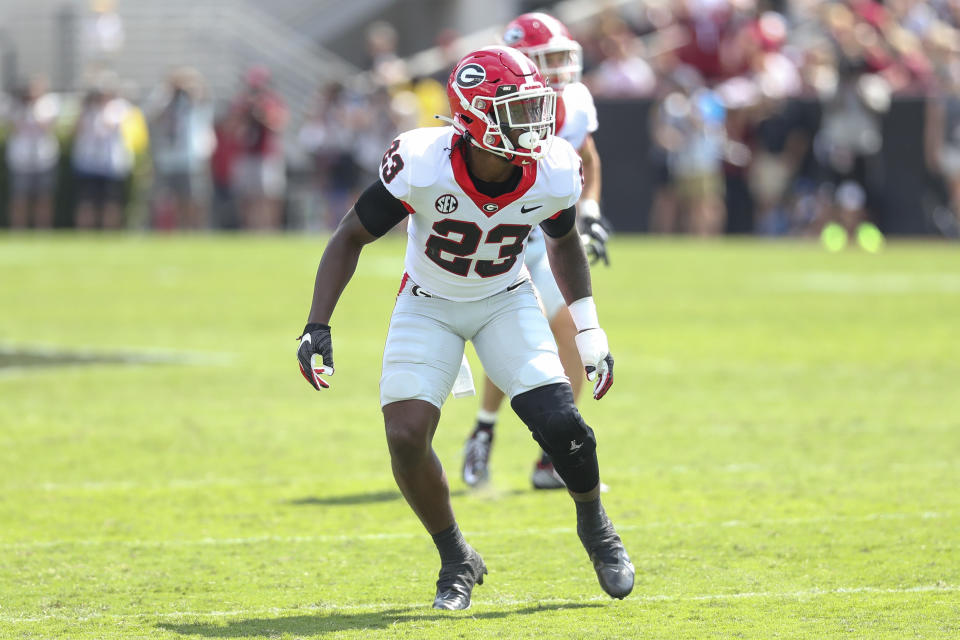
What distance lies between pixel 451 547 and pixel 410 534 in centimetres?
106

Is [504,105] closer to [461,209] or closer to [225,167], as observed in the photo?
[461,209]

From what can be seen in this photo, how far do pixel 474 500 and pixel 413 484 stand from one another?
5.73 ft

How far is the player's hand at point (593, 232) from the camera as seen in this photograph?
696 cm

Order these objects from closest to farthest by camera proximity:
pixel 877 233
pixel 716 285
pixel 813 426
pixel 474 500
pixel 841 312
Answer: pixel 474 500 < pixel 813 426 < pixel 841 312 < pixel 716 285 < pixel 877 233

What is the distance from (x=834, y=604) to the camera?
492 cm

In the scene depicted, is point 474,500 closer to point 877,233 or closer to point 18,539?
point 18,539

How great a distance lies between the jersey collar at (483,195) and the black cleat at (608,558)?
1050mm

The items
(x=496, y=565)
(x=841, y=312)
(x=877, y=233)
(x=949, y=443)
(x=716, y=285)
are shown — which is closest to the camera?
(x=496, y=565)

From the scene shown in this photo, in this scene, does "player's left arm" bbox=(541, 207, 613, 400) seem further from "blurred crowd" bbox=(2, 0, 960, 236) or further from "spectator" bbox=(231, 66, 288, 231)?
"spectator" bbox=(231, 66, 288, 231)

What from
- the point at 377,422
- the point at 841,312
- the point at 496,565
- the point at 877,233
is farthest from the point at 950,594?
the point at 877,233

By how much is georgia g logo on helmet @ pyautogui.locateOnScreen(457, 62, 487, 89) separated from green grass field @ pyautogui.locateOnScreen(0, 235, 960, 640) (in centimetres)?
165

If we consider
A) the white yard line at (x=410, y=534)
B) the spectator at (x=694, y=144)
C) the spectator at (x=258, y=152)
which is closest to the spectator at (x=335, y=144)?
the spectator at (x=258, y=152)

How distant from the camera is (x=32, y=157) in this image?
23.2 metres

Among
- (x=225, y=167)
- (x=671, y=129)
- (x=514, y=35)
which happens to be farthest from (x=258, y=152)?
(x=514, y=35)
